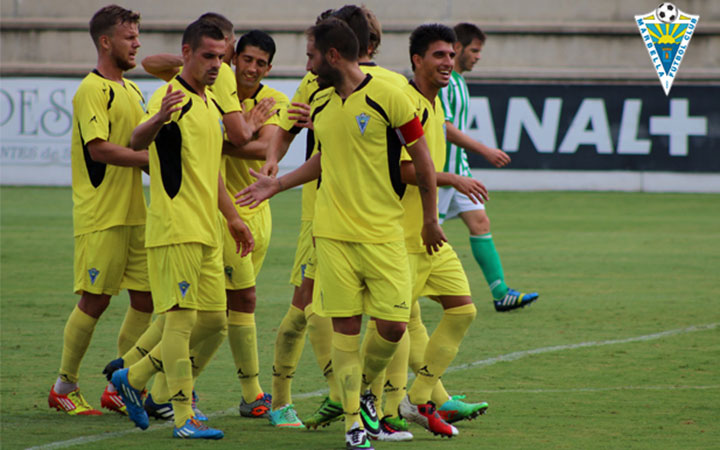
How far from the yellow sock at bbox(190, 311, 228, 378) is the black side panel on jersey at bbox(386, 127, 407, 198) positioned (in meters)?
1.28

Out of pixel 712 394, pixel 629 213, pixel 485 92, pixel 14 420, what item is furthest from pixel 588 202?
pixel 14 420

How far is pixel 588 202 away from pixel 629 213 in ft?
5.74

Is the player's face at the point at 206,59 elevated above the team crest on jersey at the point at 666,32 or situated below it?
above

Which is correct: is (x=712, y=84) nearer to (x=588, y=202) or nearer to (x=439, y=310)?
(x=588, y=202)

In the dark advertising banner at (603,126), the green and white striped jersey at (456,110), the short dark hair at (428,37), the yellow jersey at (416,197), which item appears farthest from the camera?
the dark advertising banner at (603,126)

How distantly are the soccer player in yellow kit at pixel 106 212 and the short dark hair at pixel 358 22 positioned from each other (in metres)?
1.53

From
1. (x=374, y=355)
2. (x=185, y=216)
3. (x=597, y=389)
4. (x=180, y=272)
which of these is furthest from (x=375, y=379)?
(x=597, y=389)

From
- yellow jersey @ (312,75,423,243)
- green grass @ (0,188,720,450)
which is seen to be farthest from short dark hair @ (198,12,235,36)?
green grass @ (0,188,720,450)

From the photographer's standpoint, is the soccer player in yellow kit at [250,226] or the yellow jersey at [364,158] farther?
the soccer player in yellow kit at [250,226]

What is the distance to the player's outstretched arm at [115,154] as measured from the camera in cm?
646

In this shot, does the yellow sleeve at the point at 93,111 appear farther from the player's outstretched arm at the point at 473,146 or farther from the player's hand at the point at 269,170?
the player's outstretched arm at the point at 473,146

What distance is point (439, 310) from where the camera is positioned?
10352mm

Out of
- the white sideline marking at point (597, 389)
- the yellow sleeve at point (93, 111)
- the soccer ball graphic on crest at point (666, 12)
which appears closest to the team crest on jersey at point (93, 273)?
the yellow sleeve at point (93, 111)

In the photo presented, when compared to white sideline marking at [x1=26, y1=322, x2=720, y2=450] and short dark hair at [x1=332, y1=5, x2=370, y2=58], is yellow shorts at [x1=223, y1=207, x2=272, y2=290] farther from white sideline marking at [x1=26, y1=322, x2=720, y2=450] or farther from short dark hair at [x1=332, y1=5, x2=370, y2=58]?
short dark hair at [x1=332, y1=5, x2=370, y2=58]
